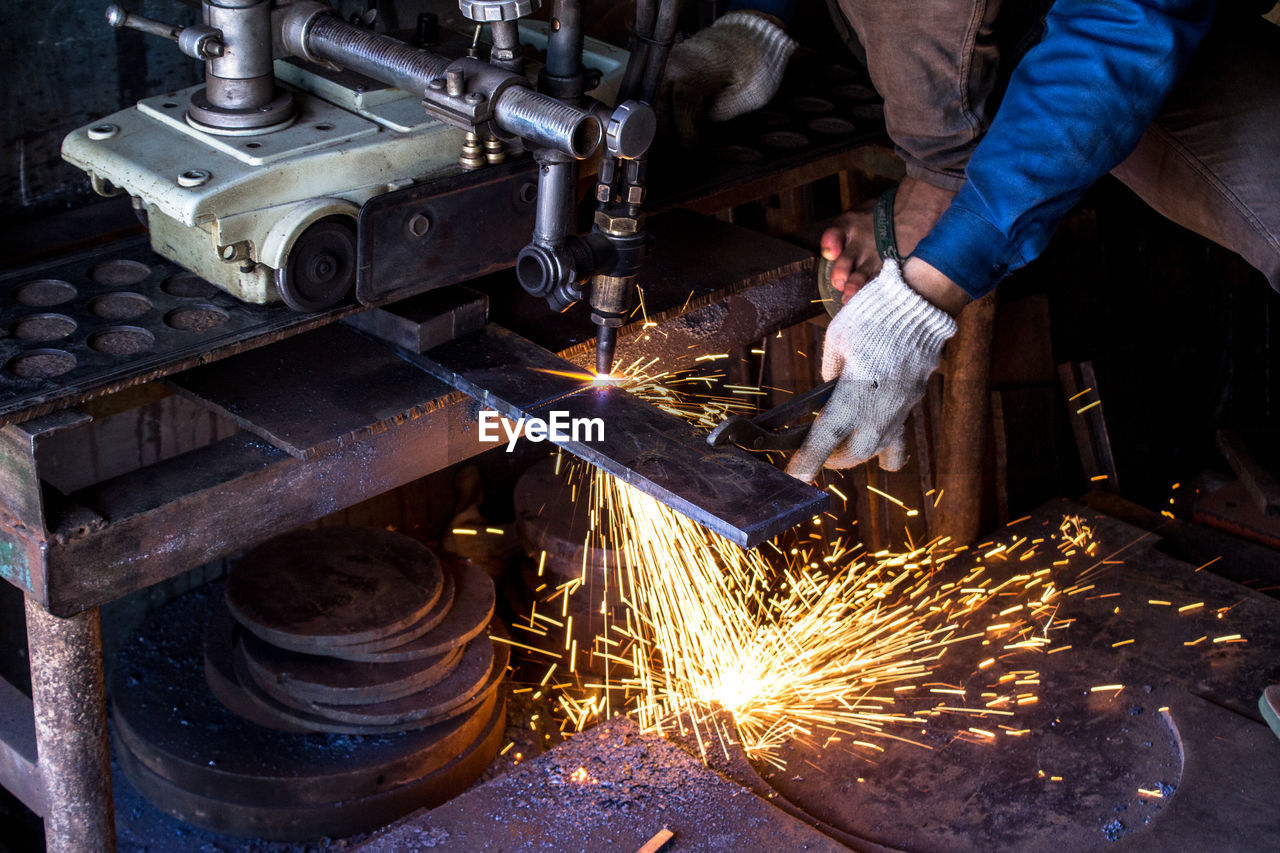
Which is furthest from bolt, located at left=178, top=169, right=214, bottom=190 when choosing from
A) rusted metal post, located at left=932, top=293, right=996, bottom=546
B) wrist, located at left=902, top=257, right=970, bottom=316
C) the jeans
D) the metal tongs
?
rusted metal post, located at left=932, top=293, right=996, bottom=546

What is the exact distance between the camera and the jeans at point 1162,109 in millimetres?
2219

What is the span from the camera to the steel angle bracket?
1.61 m

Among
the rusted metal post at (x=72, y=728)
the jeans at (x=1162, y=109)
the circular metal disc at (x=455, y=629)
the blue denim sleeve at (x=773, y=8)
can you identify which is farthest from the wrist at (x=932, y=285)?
the rusted metal post at (x=72, y=728)

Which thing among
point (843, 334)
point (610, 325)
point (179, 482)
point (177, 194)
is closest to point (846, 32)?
point (843, 334)

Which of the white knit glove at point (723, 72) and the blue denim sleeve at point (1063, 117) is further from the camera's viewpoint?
the white knit glove at point (723, 72)

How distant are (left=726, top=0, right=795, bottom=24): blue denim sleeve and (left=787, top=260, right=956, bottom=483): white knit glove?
912 mm

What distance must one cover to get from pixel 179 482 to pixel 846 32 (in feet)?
5.74

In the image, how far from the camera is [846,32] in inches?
108

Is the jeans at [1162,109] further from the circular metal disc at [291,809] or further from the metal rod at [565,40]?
the circular metal disc at [291,809]

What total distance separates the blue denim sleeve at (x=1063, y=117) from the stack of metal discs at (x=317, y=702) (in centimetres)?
132

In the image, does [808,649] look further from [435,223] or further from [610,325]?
[435,223]

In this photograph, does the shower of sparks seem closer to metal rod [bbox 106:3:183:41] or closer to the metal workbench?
the metal workbench

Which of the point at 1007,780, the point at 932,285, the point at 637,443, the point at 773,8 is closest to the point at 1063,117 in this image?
the point at 932,285

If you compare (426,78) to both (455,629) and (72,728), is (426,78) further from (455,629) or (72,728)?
(455,629)
